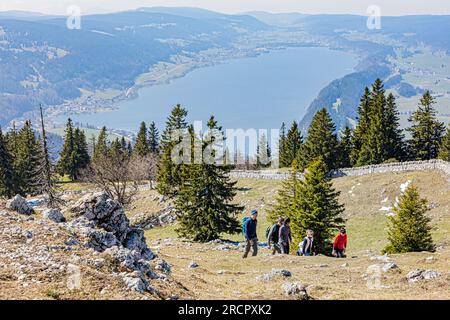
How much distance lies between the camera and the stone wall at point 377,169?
2074 inches

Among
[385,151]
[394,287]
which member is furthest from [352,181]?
[394,287]

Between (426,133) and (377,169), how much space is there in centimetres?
1400

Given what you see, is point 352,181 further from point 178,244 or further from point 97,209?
Answer: point 97,209

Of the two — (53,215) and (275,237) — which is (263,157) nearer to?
(275,237)

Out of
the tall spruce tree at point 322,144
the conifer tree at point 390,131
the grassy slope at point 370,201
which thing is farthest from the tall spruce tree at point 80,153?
the conifer tree at point 390,131

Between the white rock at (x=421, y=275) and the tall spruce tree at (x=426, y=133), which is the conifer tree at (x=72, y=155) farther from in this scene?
the white rock at (x=421, y=275)

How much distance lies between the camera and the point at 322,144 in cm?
6888

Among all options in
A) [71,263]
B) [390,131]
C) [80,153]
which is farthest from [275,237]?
[80,153]

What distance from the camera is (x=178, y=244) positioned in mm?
36312

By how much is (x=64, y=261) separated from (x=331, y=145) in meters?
59.0

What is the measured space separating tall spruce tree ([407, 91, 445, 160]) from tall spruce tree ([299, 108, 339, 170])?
460 inches

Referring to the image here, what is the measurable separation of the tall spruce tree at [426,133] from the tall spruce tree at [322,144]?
460 inches

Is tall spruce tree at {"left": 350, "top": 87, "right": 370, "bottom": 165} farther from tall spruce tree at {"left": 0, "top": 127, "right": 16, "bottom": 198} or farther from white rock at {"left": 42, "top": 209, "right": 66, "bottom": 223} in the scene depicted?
white rock at {"left": 42, "top": 209, "right": 66, "bottom": 223}
